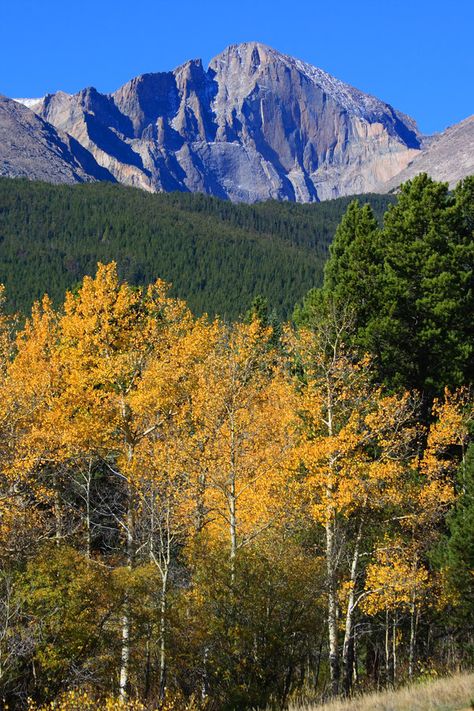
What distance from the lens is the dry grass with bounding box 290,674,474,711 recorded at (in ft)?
35.7

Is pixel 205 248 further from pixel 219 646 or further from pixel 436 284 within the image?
pixel 219 646

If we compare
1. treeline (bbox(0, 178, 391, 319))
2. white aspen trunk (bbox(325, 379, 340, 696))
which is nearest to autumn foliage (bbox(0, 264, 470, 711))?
white aspen trunk (bbox(325, 379, 340, 696))

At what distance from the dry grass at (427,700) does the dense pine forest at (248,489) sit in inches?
109

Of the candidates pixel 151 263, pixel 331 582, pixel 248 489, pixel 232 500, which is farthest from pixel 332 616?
pixel 151 263

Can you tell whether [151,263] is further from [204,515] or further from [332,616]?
[332,616]

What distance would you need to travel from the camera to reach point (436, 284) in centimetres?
2880

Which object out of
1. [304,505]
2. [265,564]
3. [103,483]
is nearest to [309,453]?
[304,505]

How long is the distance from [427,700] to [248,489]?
10.1m

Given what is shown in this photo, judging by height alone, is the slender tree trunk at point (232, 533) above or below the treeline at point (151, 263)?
below

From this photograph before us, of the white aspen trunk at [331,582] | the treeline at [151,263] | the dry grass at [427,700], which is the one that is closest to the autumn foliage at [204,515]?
the white aspen trunk at [331,582]

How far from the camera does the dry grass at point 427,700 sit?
35.7 ft

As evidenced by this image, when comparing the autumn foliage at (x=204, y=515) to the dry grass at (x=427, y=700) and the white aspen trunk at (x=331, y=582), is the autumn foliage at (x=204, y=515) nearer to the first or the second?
the white aspen trunk at (x=331, y=582)

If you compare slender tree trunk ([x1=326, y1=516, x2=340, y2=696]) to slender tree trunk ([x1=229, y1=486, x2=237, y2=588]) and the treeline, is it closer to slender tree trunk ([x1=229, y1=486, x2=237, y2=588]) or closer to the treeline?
slender tree trunk ([x1=229, y1=486, x2=237, y2=588])

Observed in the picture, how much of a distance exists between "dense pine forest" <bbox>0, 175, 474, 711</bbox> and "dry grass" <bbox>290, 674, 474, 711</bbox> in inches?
109
